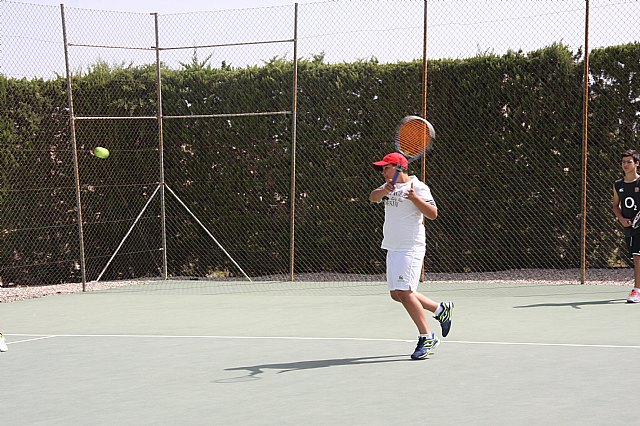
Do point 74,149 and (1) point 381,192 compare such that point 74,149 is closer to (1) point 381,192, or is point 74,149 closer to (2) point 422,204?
(1) point 381,192

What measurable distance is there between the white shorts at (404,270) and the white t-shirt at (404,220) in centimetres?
6

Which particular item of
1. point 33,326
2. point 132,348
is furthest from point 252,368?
point 33,326

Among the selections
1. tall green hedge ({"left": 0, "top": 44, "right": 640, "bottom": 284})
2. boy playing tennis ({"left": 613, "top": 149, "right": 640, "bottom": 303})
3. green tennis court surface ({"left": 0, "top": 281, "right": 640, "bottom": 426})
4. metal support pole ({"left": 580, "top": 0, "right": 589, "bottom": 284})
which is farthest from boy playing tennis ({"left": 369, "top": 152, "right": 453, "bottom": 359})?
tall green hedge ({"left": 0, "top": 44, "right": 640, "bottom": 284})

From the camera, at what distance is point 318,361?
288 inches

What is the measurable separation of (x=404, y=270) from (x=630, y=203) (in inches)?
160

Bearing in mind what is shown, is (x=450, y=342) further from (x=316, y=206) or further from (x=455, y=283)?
(x=316, y=206)

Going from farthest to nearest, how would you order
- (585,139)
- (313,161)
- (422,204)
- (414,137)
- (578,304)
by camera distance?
1. (313,161)
2. (585,139)
3. (578,304)
4. (414,137)
5. (422,204)

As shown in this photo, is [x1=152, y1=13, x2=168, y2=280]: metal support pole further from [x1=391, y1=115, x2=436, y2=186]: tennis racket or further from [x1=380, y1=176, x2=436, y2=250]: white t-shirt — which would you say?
[x1=380, y1=176, x2=436, y2=250]: white t-shirt

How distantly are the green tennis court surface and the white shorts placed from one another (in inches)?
22.1

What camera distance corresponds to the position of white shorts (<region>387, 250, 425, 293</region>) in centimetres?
723

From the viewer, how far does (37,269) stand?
13250mm

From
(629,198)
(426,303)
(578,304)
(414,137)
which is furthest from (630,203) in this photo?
(426,303)

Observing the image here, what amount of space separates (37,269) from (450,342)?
23.6 feet

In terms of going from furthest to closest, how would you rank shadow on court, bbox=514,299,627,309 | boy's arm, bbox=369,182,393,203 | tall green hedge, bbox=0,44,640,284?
tall green hedge, bbox=0,44,640,284 < shadow on court, bbox=514,299,627,309 < boy's arm, bbox=369,182,393,203
